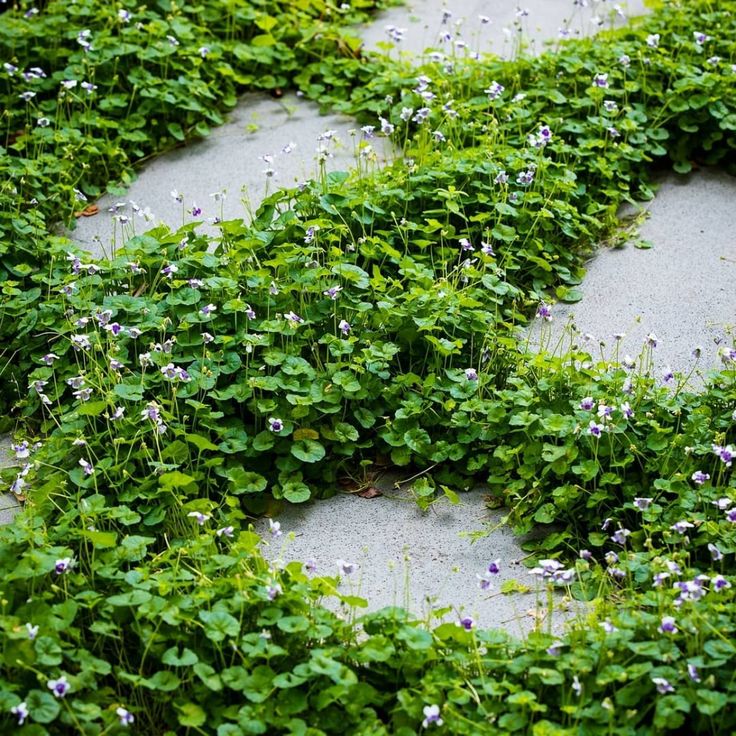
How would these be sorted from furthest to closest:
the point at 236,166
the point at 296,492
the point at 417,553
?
the point at 236,166 → the point at 296,492 → the point at 417,553

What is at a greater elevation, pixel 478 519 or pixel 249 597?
pixel 249 597

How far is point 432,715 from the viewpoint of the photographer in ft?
9.14

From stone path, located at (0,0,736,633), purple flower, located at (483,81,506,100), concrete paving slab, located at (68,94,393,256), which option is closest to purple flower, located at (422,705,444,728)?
stone path, located at (0,0,736,633)

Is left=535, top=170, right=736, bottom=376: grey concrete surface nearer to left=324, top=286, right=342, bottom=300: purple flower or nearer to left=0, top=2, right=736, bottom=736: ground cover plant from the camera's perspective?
left=0, top=2, right=736, bottom=736: ground cover plant

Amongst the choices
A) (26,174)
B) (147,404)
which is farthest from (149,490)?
(26,174)

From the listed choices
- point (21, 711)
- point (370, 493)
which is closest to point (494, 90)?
point (370, 493)

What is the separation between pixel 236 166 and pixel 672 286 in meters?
2.09

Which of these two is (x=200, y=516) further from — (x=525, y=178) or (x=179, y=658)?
(x=525, y=178)

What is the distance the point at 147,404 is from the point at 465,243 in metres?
1.31

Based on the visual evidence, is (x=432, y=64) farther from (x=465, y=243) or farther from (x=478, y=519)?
(x=478, y=519)

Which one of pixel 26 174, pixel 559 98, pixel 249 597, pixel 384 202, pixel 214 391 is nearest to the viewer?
pixel 249 597

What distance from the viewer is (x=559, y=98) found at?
17.6 ft

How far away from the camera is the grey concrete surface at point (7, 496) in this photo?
3.75 m

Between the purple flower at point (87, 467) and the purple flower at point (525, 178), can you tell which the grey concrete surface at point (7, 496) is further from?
the purple flower at point (525, 178)
